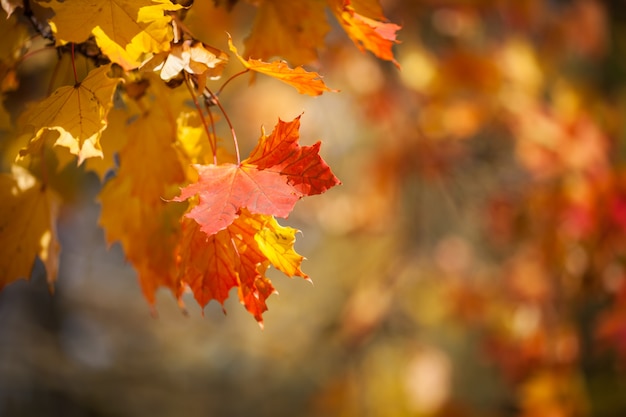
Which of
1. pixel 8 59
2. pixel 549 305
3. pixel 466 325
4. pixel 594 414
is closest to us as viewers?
pixel 8 59

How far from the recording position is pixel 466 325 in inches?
117

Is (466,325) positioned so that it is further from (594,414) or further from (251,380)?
(251,380)

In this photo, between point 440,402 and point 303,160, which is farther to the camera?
point 440,402

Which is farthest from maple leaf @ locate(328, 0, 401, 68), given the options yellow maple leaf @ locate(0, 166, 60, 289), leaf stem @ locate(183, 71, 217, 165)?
yellow maple leaf @ locate(0, 166, 60, 289)

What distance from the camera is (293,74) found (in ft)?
2.04

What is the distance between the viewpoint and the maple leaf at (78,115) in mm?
583

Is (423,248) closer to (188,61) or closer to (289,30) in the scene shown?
(289,30)

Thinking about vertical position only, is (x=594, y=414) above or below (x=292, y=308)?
above

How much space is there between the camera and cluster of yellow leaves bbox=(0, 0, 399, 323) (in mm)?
596

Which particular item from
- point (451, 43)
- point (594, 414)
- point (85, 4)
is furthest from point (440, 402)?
point (85, 4)

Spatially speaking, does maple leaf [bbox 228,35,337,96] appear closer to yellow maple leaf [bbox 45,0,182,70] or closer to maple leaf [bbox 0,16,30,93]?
yellow maple leaf [bbox 45,0,182,70]

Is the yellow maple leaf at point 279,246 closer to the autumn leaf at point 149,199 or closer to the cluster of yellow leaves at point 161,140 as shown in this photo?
the cluster of yellow leaves at point 161,140

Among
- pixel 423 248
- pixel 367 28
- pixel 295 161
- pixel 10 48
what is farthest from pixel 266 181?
pixel 423 248

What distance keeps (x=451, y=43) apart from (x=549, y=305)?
45.7 inches
